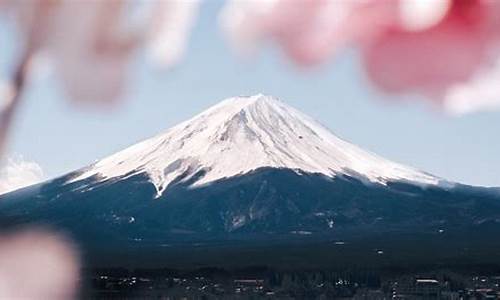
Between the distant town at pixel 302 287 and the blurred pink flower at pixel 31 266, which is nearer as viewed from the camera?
the blurred pink flower at pixel 31 266

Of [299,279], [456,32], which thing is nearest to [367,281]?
[299,279]

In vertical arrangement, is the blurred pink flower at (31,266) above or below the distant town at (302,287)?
below

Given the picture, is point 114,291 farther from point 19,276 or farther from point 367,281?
point 19,276

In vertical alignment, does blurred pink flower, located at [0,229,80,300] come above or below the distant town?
below

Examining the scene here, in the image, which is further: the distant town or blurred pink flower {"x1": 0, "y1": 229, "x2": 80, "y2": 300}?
the distant town
